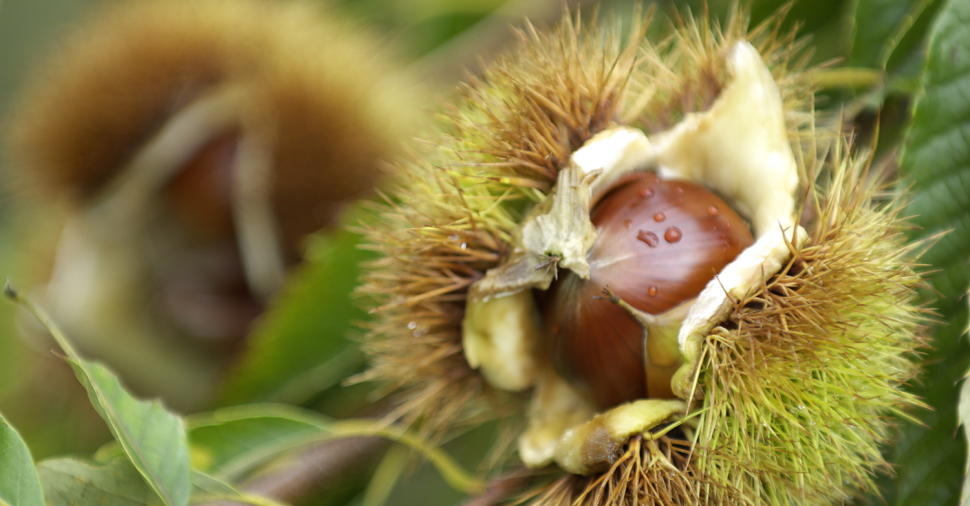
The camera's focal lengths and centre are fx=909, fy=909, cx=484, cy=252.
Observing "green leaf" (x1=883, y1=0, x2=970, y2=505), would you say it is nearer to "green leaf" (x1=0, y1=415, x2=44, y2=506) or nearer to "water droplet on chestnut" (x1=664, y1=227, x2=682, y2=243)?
"water droplet on chestnut" (x1=664, y1=227, x2=682, y2=243)

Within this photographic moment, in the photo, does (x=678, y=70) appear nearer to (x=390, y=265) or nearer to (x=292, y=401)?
(x=390, y=265)

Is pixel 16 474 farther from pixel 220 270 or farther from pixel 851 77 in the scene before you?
pixel 851 77

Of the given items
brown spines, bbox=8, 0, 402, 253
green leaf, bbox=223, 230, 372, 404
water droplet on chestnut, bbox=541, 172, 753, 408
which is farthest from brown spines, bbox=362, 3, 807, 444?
brown spines, bbox=8, 0, 402, 253

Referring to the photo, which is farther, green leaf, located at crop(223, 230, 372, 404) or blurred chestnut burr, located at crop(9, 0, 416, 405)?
blurred chestnut burr, located at crop(9, 0, 416, 405)

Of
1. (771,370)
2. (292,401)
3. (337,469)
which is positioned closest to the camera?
(771,370)

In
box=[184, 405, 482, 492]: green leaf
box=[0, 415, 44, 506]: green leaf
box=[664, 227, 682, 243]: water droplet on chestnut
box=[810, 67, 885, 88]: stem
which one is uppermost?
box=[0, 415, 44, 506]: green leaf

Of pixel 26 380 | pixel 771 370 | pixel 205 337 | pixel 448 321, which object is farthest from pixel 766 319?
pixel 26 380

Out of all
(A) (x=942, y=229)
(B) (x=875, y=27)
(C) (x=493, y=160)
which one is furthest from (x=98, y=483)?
(B) (x=875, y=27)
